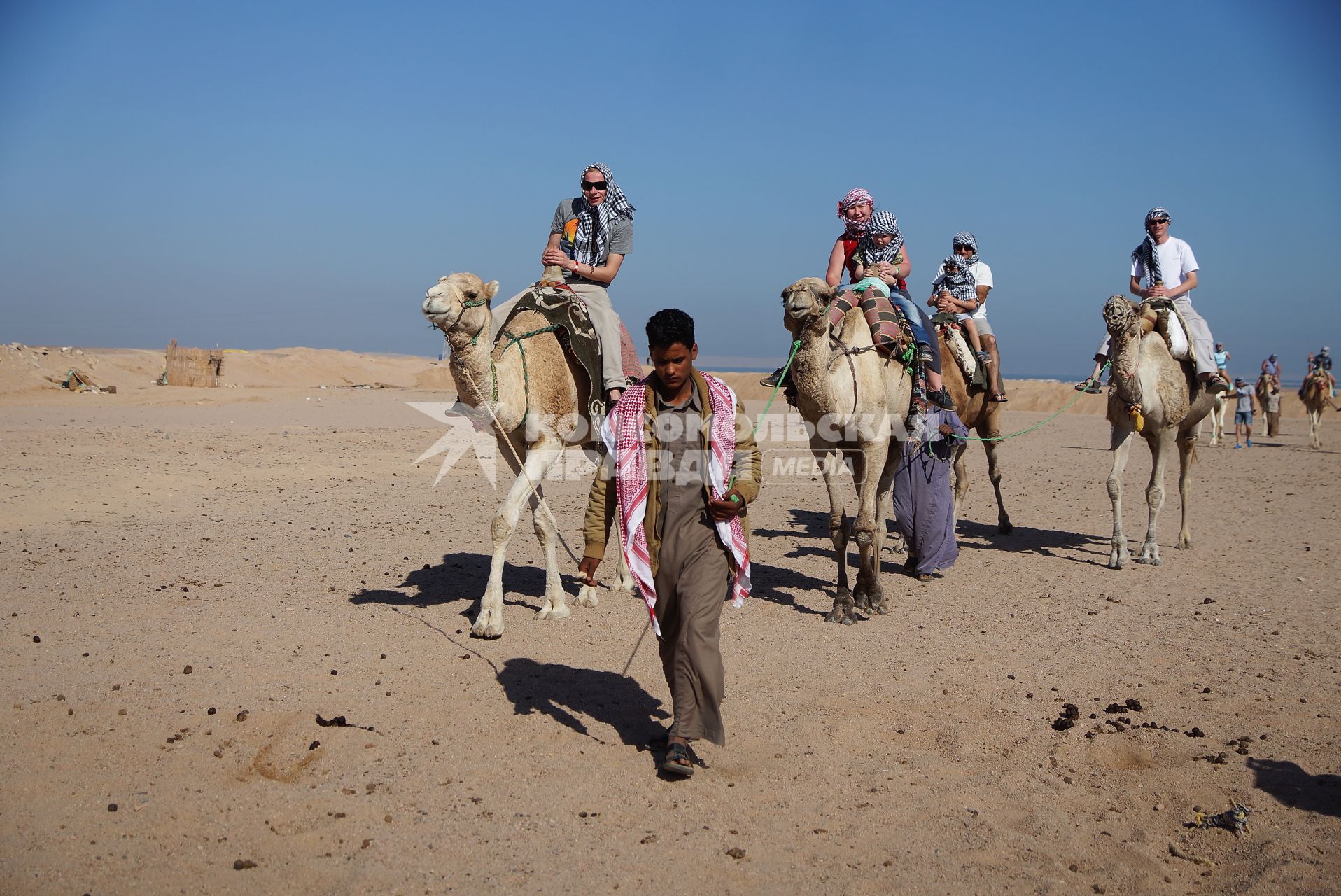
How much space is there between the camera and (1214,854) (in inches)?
168

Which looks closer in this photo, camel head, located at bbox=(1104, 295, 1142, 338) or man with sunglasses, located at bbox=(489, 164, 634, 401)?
man with sunglasses, located at bbox=(489, 164, 634, 401)

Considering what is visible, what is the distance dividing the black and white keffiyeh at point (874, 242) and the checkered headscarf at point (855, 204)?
0.20 ft

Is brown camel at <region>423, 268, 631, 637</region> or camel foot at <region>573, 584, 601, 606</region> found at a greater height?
brown camel at <region>423, 268, 631, 637</region>

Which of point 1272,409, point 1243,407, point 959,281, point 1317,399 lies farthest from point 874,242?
point 1272,409

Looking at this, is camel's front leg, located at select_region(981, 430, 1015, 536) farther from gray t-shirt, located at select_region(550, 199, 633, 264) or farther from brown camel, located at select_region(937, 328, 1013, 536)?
gray t-shirt, located at select_region(550, 199, 633, 264)

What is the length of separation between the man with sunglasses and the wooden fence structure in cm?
2602

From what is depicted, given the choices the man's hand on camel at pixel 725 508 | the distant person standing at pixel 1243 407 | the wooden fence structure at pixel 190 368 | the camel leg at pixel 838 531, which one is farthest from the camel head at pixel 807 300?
the wooden fence structure at pixel 190 368

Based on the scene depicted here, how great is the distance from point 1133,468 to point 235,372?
28831mm

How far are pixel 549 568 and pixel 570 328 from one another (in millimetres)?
1940

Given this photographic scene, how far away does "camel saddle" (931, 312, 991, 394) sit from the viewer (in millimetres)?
11414

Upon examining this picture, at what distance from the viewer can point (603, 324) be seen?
8117 millimetres

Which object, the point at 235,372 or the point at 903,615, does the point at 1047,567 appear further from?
the point at 235,372

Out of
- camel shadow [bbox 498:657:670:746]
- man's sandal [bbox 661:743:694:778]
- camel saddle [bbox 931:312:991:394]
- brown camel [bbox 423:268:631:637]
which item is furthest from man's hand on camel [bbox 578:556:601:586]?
camel saddle [bbox 931:312:991:394]

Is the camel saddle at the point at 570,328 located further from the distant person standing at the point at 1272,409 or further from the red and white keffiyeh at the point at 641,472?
the distant person standing at the point at 1272,409
